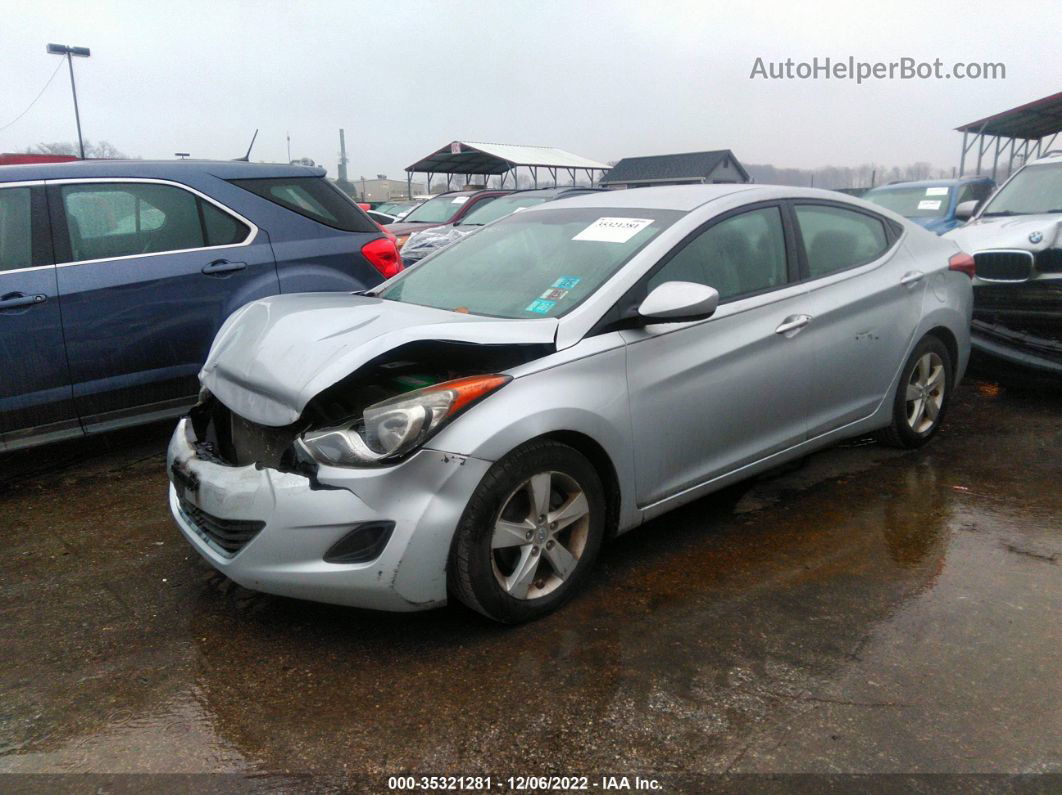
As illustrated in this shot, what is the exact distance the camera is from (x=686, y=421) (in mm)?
3361

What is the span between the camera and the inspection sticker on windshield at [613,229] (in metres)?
3.60

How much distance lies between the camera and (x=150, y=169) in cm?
486

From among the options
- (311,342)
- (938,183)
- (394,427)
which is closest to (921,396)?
(394,427)

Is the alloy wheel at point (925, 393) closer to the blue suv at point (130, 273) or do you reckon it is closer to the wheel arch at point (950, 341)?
the wheel arch at point (950, 341)

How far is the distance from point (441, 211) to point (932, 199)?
7.10 m

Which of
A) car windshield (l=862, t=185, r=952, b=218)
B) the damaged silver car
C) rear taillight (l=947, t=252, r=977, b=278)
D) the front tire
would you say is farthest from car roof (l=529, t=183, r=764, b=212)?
car windshield (l=862, t=185, r=952, b=218)

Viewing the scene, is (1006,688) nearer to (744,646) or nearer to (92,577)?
(744,646)

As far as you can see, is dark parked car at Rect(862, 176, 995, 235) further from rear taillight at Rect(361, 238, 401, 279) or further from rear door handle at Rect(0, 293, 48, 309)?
rear door handle at Rect(0, 293, 48, 309)

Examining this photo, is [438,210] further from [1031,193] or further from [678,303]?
[678,303]

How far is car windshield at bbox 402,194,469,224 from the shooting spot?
1343 cm

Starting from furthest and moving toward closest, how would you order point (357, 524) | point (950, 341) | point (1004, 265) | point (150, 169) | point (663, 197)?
point (1004, 265)
point (150, 169)
point (950, 341)
point (663, 197)
point (357, 524)

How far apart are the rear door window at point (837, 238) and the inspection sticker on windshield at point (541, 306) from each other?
1416 mm

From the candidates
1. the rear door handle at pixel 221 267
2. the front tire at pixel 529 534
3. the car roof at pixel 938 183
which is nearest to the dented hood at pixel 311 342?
the front tire at pixel 529 534

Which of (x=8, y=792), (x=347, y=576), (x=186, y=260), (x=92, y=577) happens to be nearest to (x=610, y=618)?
(x=347, y=576)
